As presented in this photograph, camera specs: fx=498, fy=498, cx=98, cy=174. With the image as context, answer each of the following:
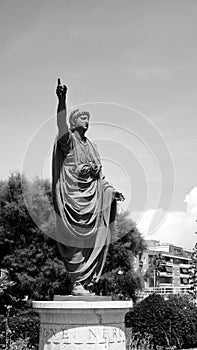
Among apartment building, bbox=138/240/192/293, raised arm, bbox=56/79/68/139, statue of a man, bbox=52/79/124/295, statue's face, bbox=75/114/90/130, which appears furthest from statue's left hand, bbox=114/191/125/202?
apartment building, bbox=138/240/192/293

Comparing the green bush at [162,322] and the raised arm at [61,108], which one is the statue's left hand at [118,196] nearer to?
the raised arm at [61,108]

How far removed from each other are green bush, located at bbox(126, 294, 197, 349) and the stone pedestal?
10.4 m

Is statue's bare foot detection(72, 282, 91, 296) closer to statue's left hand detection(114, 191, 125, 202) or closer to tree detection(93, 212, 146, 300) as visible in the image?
statue's left hand detection(114, 191, 125, 202)

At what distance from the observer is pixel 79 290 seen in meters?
6.97

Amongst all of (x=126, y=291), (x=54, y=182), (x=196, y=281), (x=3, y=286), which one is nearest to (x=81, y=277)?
(x=54, y=182)

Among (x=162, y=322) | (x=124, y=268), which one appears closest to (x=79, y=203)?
(x=162, y=322)

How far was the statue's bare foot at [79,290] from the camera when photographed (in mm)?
6934

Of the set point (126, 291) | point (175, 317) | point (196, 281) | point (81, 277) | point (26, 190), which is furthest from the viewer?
point (196, 281)

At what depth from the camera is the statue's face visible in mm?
7715

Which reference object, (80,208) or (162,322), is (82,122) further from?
(162,322)

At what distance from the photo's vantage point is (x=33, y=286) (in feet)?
76.0

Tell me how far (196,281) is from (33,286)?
29.7m

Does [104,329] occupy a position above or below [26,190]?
below

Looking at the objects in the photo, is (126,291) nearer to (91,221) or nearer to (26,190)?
(26,190)
